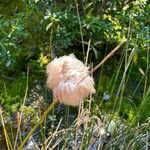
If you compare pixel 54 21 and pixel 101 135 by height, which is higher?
pixel 54 21

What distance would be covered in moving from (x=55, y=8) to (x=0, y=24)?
348mm

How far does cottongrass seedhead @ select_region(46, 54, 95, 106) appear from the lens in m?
1.43

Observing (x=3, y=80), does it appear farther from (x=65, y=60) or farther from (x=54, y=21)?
(x=65, y=60)

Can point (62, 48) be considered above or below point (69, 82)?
below

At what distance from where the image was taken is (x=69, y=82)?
142 cm

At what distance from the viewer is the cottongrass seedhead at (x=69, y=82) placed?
56.2 inches

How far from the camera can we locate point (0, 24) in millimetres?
2721

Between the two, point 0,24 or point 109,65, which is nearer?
point 0,24

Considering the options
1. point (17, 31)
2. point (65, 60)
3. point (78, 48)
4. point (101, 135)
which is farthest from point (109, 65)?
point (65, 60)

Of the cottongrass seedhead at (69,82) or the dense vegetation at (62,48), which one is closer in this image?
the cottongrass seedhead at (69,82)

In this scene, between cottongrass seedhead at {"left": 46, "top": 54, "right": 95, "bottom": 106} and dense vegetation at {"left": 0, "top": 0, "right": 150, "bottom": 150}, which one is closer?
cottongrass seedhead at {"left": 46, "top": 54, "right": 95, "bottom": 106}

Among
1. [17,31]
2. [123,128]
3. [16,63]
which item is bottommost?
[123,128]

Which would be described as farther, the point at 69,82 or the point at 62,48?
the point at 62,48

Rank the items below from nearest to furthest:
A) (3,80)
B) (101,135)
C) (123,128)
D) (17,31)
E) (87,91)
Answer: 1. (87,91)
2. (101,135)
3. (123,128)
4. (17,31)
5. (3,80)
